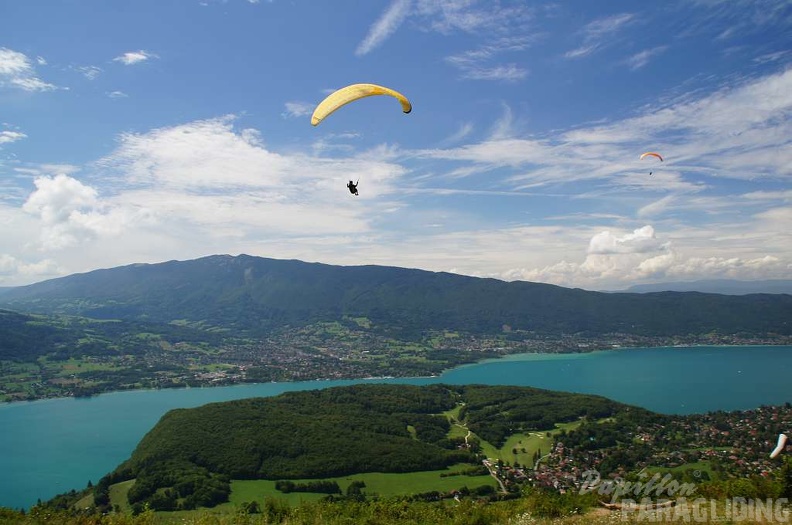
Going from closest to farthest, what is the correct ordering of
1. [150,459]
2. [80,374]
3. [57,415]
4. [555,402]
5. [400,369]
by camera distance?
1. [150,459]
2. [555,402]
3. [57,415]
4. [80,374]
5. [400,369]

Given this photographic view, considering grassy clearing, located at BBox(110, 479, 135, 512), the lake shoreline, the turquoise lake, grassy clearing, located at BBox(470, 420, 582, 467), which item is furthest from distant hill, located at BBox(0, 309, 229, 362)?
grassy clearing, located at BBox(470, 420, 582, 467)

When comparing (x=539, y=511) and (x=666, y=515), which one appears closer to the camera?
(x=666, y=515)

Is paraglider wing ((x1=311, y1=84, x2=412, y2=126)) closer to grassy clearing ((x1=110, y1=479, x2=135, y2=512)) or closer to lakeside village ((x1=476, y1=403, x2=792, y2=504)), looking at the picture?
lakeside village ((x1=476, y1=403, x2=792, y2=504))

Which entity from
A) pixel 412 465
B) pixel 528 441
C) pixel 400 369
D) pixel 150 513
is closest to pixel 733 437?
pixel 528 441

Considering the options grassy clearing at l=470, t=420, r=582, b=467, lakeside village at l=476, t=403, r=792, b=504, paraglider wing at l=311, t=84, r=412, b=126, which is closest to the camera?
paraglider wing at l=311, t=84, r=412, b=126

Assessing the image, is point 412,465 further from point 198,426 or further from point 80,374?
point 80,374

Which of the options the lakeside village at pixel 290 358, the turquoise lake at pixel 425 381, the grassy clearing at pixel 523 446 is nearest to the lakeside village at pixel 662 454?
the grassy clearing at pixel 523 446

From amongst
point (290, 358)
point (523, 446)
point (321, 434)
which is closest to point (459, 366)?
point (290, 358)

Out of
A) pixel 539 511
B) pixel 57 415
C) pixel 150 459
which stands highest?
pixel 539 511
